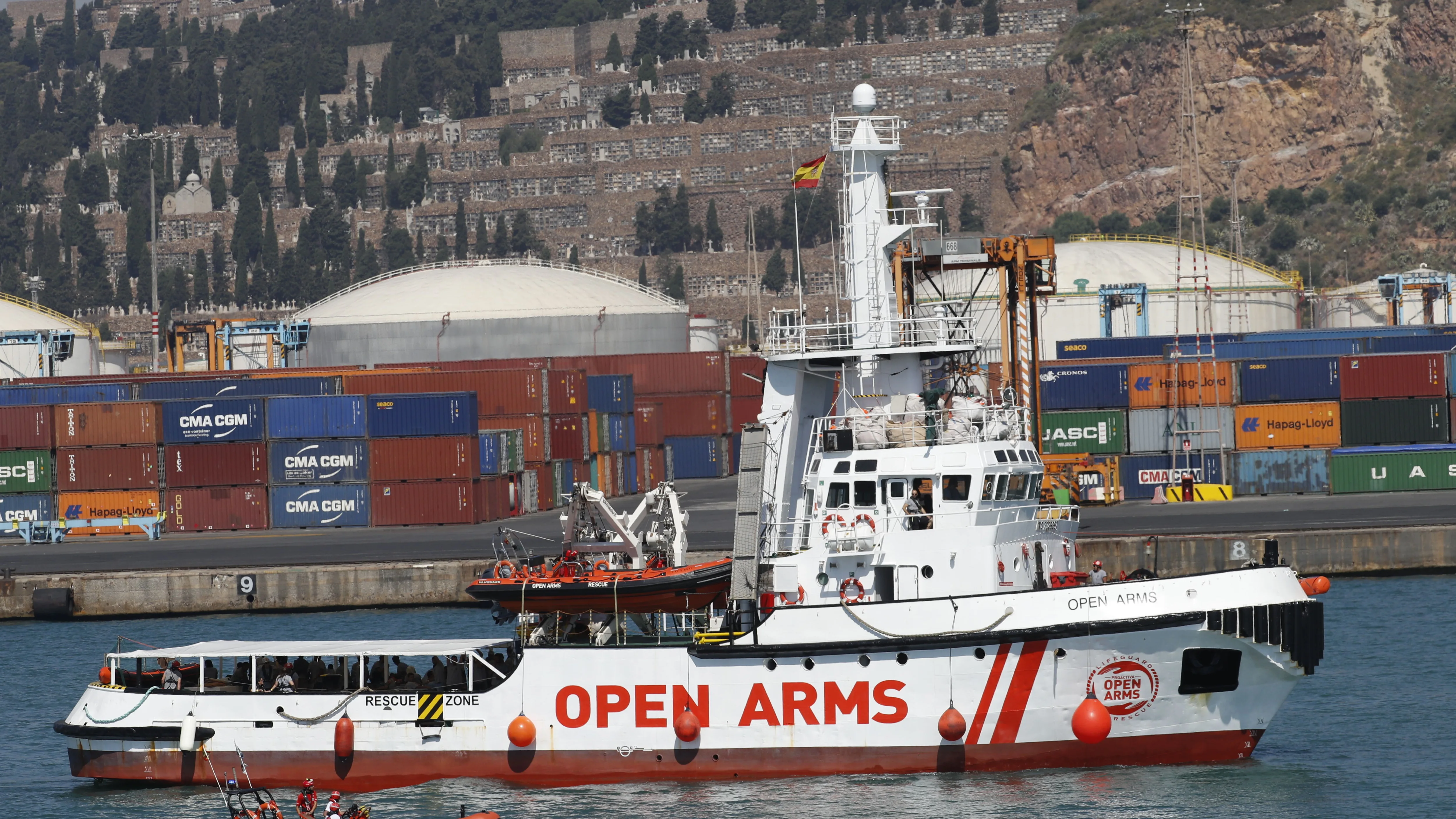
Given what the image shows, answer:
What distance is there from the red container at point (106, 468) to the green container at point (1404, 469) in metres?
42.3

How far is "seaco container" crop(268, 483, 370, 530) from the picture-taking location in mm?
68188

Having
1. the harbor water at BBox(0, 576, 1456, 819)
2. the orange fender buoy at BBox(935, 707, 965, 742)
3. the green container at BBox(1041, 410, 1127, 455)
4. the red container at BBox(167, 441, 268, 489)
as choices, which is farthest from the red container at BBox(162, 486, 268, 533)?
the orange fender buoy at BBox(935, 707, 965, 742)

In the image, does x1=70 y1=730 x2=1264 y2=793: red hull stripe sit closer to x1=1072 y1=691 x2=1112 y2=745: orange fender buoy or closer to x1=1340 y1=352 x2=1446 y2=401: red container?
x1=1072 y1=691 x2=1112 y2=745: orange fender buoy

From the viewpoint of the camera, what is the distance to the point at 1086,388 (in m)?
69.8

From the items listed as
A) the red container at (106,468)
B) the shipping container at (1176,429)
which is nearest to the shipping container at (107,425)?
the red container at (106,468)

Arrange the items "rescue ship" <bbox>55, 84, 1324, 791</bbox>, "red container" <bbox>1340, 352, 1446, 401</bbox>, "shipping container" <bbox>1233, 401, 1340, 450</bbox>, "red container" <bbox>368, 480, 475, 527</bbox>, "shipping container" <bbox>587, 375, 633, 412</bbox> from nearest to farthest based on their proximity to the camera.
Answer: "rescue ship" <bbox>55, 84, 1324, 791</bbox> < "red container" <bbox>368, 480, 475, 527</bbox> < "shipping container" <bbox>1233, 401, 1340, 450</bbox> < "red container" <bbox>1340, 352, 1446, 401</bbox> < "shipping container" <bbox>587, 375, 633, 412</bbox>

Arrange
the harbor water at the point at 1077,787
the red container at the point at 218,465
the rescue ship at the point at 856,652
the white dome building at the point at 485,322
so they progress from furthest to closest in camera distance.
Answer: the white dome building at the point at 485,322
the red container at the point at 218,465
the rescue ship at the point at 856,652
the harbor water at the point at 1077,787

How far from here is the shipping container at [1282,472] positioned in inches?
2719

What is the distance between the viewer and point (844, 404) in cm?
3173

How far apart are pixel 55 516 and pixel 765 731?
150ft

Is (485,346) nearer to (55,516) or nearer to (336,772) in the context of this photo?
(55,516)

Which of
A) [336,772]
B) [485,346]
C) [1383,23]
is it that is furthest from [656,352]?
[1383,23]

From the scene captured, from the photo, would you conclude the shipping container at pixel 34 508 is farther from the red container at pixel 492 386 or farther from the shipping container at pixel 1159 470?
the shipping container at pixel 1159 470

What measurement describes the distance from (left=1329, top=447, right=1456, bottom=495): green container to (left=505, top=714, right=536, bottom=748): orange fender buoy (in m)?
45.1
